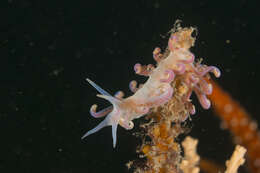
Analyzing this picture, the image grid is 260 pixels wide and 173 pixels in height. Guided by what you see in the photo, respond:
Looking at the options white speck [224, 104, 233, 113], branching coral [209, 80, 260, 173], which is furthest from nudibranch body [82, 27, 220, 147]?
white speck [224, 104, 233, 113]

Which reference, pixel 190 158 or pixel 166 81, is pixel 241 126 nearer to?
pixel 190 158

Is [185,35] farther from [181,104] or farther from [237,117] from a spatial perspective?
[237,117]

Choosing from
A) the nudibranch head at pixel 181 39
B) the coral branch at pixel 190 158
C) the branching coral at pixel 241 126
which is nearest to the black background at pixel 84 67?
the branching coral at pixel 241 126

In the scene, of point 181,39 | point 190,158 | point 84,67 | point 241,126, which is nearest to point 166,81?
point 181,39

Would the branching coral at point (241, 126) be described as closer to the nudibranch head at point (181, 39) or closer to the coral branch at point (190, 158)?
the coral branch at point (190, 158)

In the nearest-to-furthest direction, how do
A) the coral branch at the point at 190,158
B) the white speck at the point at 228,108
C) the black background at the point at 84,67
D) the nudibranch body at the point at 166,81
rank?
the nudibranch body at the point at 166,81
the coral branch at the point at 190,158
the white speck at the point at 228,108
the black background at the point at 84,67

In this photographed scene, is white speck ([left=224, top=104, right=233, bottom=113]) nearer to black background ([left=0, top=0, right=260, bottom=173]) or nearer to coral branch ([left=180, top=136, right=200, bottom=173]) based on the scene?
coral branch ([left=180, top=136, right=200, bottom=173])
